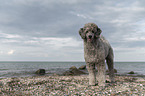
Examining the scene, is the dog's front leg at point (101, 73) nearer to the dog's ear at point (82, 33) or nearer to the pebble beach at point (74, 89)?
the pebble beach at point (74, 89)

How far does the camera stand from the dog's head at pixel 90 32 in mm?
6555

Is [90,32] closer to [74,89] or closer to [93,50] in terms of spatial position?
[93,50]

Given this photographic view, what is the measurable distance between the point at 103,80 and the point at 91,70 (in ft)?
3.22

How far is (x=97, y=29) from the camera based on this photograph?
6961mm

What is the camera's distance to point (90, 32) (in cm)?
657

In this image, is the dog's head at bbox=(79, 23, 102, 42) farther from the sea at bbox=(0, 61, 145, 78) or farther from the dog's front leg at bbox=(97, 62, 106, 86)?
the sea at bbox=(0, 61, 145, 78)

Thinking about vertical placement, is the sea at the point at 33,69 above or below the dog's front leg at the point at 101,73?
below

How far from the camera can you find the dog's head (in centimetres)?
655

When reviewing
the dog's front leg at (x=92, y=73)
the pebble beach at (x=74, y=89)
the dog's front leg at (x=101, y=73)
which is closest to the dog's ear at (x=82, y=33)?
the dog's front leg at (x=92, y=73)

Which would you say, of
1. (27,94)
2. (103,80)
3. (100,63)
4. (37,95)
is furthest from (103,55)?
(27,94)

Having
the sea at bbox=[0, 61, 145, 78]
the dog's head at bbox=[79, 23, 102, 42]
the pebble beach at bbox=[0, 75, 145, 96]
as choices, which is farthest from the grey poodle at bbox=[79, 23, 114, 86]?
the sea at bbox=[0, 61, 145, 78]

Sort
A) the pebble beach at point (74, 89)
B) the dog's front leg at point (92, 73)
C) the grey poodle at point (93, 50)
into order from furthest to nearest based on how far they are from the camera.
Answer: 1. the dog's front leg at point (92, 73)
2. the grey poodle at point (93, 50)
3. the pebble beach at point (74, 89)

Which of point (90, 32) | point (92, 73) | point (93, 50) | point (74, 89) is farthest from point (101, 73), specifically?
point (90, 32)

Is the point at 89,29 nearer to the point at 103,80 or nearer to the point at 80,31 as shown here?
the point at 80,31
